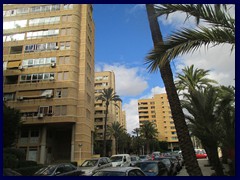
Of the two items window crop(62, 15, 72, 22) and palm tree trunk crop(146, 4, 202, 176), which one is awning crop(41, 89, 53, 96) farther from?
palm tree trunk crop(146, 4, 202, 176)

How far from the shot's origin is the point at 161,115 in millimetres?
111875

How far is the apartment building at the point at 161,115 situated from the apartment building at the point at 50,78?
224 ft

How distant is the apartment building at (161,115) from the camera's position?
107381 millimetres

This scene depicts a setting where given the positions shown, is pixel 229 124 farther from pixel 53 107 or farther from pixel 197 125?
pixel 53 107

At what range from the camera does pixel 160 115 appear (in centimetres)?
11225

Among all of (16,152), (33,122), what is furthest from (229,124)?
(33,122)

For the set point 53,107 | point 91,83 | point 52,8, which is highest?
point 52,8

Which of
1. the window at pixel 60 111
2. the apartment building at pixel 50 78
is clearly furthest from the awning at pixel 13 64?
the window at pixel 60 111

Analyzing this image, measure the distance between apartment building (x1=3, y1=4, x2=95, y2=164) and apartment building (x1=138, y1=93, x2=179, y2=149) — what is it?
68184mm

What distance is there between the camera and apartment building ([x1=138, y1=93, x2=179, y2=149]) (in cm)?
10738

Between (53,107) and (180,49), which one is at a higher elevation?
(53,107)

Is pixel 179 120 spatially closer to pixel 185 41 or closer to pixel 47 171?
pixel 185 41

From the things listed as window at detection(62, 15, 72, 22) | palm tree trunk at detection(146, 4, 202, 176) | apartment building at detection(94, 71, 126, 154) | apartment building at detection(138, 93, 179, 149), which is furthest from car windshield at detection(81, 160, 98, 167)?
apartment building at detection(138, 93, 179, 149)

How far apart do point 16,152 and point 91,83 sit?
23000 millimetres
